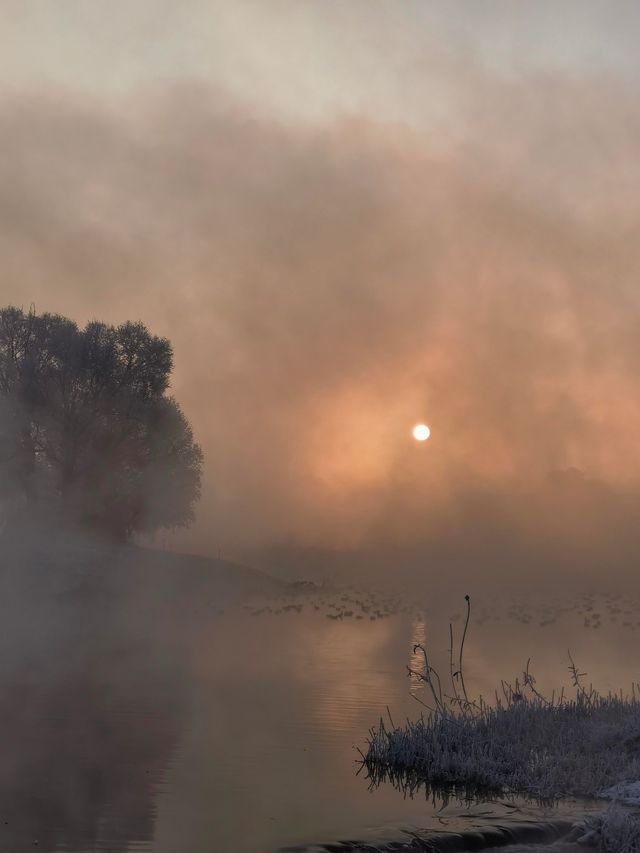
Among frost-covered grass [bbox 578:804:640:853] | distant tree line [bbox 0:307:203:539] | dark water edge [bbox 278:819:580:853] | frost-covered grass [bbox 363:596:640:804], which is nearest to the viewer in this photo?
frost-covered grass [bbox 578:804:640:853]

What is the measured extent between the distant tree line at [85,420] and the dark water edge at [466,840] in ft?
177

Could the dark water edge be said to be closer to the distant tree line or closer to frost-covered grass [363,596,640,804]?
frost-covered grass [363,596,640,804]

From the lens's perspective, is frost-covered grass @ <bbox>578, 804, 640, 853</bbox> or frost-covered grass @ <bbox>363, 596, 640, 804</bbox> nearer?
frost-covered grass @ <bbox>578, 804, 640, 853</bbox>

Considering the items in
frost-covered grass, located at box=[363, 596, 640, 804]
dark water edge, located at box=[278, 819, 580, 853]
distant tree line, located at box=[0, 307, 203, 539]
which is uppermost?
distant tree line, located at box=[0, 307, 203, 539]

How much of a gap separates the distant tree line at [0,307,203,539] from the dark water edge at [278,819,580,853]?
54049mm

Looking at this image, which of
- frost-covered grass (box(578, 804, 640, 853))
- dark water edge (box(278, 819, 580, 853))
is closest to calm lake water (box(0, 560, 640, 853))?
dark water edge (box(278, 819, 580, 853))

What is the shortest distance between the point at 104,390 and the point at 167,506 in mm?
10311

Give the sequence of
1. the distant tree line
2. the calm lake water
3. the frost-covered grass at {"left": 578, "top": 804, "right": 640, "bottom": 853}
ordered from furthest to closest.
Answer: the distant tree line, the calm lake water, the frost-covered grass at {"left": 578, "top": 804, "right": 640, "bottom": 853}

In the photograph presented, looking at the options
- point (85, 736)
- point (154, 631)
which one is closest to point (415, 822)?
point (85, 736)

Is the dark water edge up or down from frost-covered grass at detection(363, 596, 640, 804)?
down

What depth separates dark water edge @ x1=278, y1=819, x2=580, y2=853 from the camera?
432 inches

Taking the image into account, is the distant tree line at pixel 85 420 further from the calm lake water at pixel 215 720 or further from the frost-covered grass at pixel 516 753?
the frost-covered grass at pixel 516 753

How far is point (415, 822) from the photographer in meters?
12.1

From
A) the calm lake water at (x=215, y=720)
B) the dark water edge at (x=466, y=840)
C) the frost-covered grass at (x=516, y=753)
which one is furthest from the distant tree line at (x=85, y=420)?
the dark water edge at (x=466, y=840)
